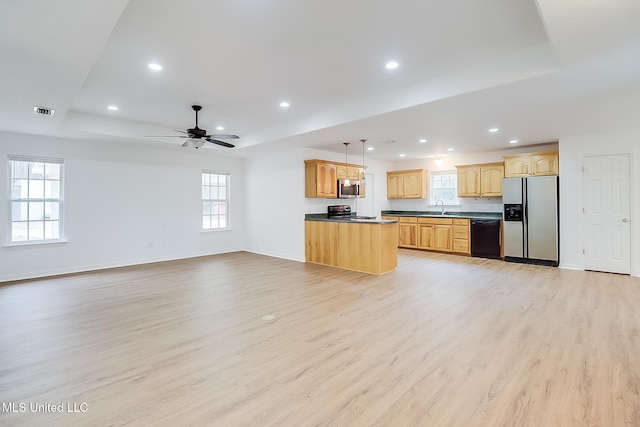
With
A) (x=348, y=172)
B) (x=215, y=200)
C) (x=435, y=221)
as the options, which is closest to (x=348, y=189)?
(x=348, y=172)

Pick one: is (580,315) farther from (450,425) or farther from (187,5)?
(187,5)

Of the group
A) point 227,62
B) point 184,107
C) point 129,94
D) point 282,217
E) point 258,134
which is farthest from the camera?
point 282,217

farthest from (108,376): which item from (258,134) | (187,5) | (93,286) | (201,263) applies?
(258,134)

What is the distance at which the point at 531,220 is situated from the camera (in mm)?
6348

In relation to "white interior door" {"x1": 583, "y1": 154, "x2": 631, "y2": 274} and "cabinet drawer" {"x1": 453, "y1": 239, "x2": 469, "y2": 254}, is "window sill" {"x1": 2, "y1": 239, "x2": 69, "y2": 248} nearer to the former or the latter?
"cabinet drawer" {"x1": 453, "y1": 239, "x2": 469, "y2": 254}

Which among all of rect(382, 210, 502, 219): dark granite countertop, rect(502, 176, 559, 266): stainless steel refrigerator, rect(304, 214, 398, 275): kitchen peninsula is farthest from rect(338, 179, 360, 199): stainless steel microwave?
rect(502, 176, 559, 266): stainless steel refrigerator

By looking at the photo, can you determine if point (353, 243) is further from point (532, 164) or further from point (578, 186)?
point (578, 186)

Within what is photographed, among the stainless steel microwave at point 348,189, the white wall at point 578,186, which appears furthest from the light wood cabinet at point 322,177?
the white wall at point 578,186

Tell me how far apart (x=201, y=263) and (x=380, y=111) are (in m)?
5.00

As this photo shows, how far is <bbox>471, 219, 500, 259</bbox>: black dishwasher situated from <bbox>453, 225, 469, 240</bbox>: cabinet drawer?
0.52ft

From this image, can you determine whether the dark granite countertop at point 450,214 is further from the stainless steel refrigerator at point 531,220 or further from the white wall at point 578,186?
the white wall at point 578,186

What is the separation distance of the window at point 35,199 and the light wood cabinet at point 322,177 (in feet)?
15.8

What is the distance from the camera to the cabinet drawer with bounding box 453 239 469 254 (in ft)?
24.8

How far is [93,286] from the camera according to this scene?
16.4 feet
